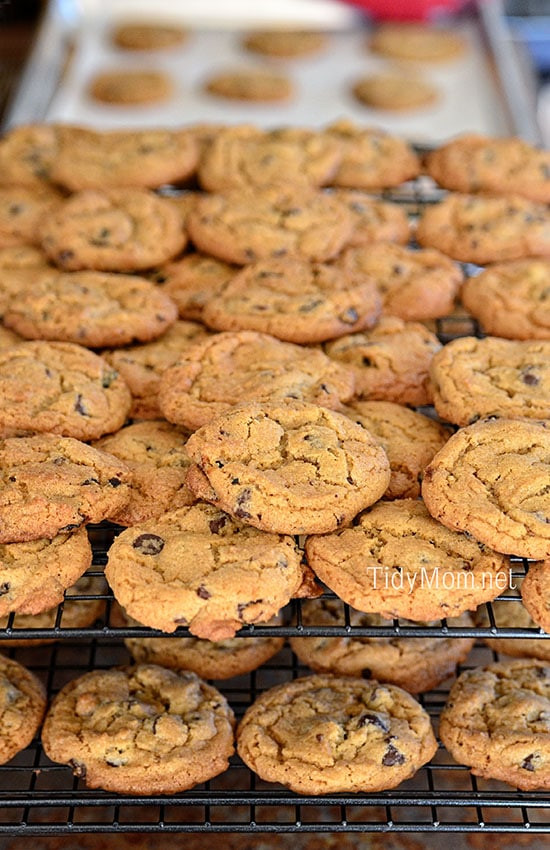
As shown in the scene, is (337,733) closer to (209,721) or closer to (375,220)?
(209,721)

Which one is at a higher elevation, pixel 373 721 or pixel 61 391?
pixel 61 391

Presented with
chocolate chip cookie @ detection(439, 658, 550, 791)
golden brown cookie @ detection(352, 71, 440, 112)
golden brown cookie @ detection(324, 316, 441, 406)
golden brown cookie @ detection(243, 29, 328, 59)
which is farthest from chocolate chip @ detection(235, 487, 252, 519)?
golden brown cookie @ detection(243, 29, 328, 59)

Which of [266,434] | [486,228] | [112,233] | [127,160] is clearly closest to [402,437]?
[266,434]

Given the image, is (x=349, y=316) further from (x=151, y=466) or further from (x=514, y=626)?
(x=514, y=626)

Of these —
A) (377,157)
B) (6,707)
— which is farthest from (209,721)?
(377,157)

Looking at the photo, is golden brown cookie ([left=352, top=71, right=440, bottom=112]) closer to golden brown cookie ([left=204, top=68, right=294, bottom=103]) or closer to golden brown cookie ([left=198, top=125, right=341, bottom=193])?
golden brown cookie ([left=204, top=68, right=294, bottom=103])
